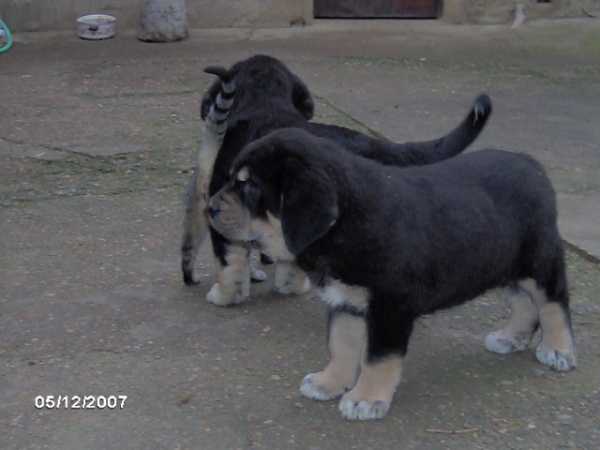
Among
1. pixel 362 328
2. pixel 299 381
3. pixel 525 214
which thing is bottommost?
pixel 299 381

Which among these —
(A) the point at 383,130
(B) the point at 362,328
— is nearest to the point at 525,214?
(B) the point at 362,328

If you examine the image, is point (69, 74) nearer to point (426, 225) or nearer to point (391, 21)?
point (391, 21)

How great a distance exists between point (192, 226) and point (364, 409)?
1.54 meters

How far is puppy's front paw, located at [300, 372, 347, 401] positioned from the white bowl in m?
7.23

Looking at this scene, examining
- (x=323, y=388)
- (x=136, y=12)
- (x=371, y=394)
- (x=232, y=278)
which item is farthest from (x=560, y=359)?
(x=136, y=12)

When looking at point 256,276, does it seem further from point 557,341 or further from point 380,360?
point 557,341

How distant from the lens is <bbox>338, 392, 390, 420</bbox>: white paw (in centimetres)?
354

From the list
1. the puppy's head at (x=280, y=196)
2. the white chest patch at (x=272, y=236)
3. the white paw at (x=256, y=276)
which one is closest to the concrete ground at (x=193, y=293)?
the white paw at (x=256, y=276)

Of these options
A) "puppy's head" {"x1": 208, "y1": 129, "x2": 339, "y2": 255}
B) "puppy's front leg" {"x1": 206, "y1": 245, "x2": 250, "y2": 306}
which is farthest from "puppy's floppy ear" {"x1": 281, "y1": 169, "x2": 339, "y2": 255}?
"puppy's front leg" {"x1": 206, "y1": 245, "x2": 250, "y2": 306}

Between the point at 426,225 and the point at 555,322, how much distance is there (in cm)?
85

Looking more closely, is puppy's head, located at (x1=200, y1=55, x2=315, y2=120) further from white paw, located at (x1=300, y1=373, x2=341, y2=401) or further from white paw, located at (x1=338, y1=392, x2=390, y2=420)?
white paw, located at (x1=338, y1=392, x2=390, y2=420)

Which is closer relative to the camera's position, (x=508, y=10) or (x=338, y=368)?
(x=338, y=368)

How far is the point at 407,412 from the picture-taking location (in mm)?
3633

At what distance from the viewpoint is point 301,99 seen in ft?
15.5
